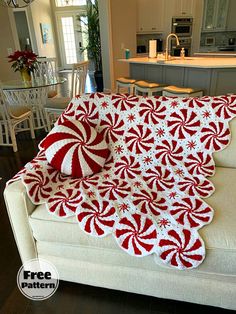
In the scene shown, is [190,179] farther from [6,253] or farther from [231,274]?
[6,253]

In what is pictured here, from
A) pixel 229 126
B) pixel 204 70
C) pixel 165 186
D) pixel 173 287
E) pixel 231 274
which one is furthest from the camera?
pixel 204 70

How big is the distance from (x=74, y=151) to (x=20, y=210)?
0.44 metres

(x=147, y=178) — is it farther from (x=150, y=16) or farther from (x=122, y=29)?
(x=150, y=16)

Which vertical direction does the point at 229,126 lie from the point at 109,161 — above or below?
above

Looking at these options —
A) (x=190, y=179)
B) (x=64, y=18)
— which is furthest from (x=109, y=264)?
(x=64, y=18)

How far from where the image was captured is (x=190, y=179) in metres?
1.47

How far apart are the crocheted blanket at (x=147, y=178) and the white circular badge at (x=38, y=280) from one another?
40 centimetres

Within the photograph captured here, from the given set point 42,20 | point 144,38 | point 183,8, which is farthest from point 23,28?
point 183,8

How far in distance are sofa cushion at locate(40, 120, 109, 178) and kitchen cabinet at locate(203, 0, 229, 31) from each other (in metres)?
5.41

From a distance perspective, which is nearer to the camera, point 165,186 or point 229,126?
point 165,186

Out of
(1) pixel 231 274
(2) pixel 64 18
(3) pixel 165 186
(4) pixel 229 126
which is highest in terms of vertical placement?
(2) pixel 64 18

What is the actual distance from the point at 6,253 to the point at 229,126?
1.71 metres

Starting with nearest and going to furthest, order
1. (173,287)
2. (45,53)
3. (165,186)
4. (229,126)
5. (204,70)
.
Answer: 1. (173,287)
2. (165,186)
3. (229,126)
4. (204,70)
5. (45,53)

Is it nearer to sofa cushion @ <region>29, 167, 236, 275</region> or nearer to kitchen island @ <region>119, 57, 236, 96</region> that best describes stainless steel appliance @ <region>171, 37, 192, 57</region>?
kitchen island @ <region>119, 57, 236, 96</region>
